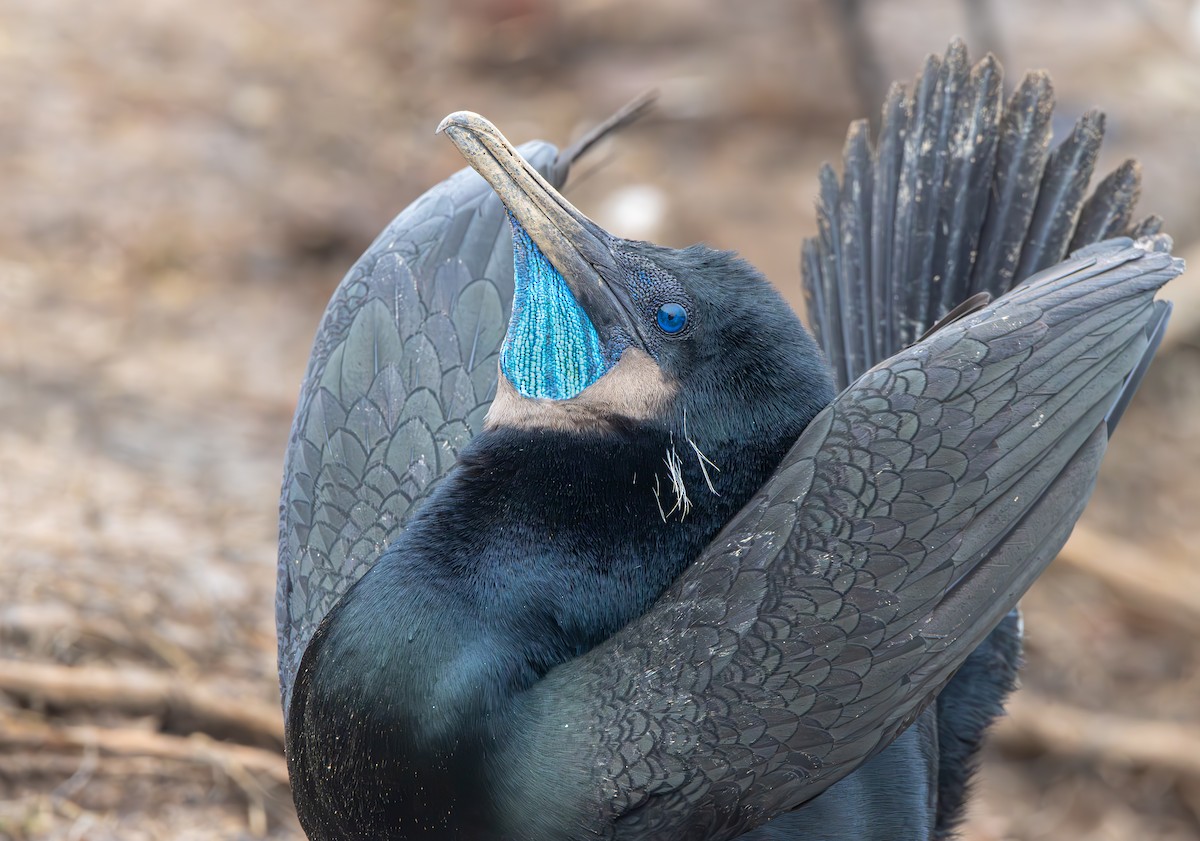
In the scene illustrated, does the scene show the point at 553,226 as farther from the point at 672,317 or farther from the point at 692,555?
the point at 692,555

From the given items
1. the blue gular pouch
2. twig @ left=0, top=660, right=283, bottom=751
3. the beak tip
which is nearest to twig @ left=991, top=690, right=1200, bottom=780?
twig @ left=0, top=660, right=283, bottom=751

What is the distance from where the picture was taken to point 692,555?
2.40 m

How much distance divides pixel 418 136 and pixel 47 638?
13.5 feet

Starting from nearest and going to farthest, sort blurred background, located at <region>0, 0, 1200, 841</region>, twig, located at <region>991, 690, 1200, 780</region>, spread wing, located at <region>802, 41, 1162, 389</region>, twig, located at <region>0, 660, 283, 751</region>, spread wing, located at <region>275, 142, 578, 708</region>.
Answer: spread wing, located at <region>275, 142, 578, 708</region>
spread wing, located at <region>802, 41, 1162, 389</region>
twig, located at <region>0, 660, 283, 751</region>
blurred background, located at <region>0, 0, 1200, 841</region>
twig, located at <region>991, 690, 1200, 780</region>

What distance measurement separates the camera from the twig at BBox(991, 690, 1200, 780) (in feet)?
14.6

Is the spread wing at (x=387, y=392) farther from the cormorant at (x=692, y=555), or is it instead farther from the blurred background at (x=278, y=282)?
the blurred background at (x=278, y=282)

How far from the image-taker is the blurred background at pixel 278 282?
143 inches

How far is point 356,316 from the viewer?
2973mm

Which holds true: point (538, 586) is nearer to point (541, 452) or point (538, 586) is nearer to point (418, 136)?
point (541, 452)

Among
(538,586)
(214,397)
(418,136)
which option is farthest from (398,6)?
(538,586)

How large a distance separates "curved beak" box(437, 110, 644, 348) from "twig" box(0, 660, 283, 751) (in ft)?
5.67

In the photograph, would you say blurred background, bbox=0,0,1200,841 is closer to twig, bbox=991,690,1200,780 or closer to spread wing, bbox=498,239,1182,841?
twig, bbox=991,690,1200,780

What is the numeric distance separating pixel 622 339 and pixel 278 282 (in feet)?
13.3

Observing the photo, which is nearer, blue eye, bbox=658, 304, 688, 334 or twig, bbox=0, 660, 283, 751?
blue eye, bbox=658, 304, 688, 334
